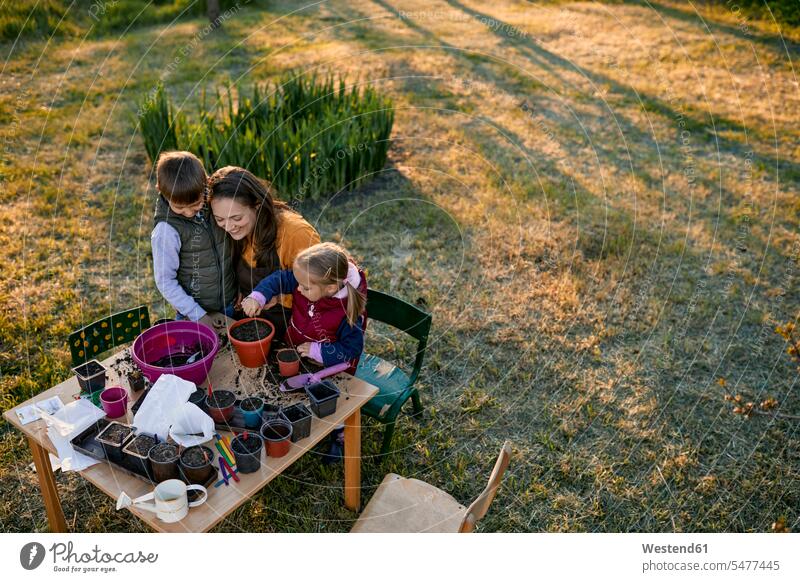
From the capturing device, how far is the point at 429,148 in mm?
8391

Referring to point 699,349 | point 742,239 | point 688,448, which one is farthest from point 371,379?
point 742,239

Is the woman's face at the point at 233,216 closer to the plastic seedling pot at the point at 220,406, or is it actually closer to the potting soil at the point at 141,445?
the plastic seedling pot at the point at 220,406

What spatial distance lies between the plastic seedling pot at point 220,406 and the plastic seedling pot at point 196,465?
0.20 metres

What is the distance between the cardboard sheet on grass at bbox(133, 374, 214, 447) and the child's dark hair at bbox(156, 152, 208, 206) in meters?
1.21

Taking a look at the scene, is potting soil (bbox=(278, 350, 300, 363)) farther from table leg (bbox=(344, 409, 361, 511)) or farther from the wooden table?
table leg (bbox=(344, 409, 361, 511))

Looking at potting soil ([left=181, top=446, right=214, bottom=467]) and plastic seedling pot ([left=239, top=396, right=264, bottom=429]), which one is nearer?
potting soil ([left=181, top=446, right=214, bottom=467])

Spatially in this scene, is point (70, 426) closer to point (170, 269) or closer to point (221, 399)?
point (221, 399)

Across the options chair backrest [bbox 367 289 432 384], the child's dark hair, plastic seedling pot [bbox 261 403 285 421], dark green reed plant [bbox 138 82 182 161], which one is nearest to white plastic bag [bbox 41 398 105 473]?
plastic seedling pot [bbox 261 403 285 421]

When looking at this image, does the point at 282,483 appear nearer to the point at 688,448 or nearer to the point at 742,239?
the point at 688,448

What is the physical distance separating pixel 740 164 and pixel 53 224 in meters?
8.40

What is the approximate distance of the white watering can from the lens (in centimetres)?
249

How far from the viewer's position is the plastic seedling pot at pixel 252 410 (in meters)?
2.88
